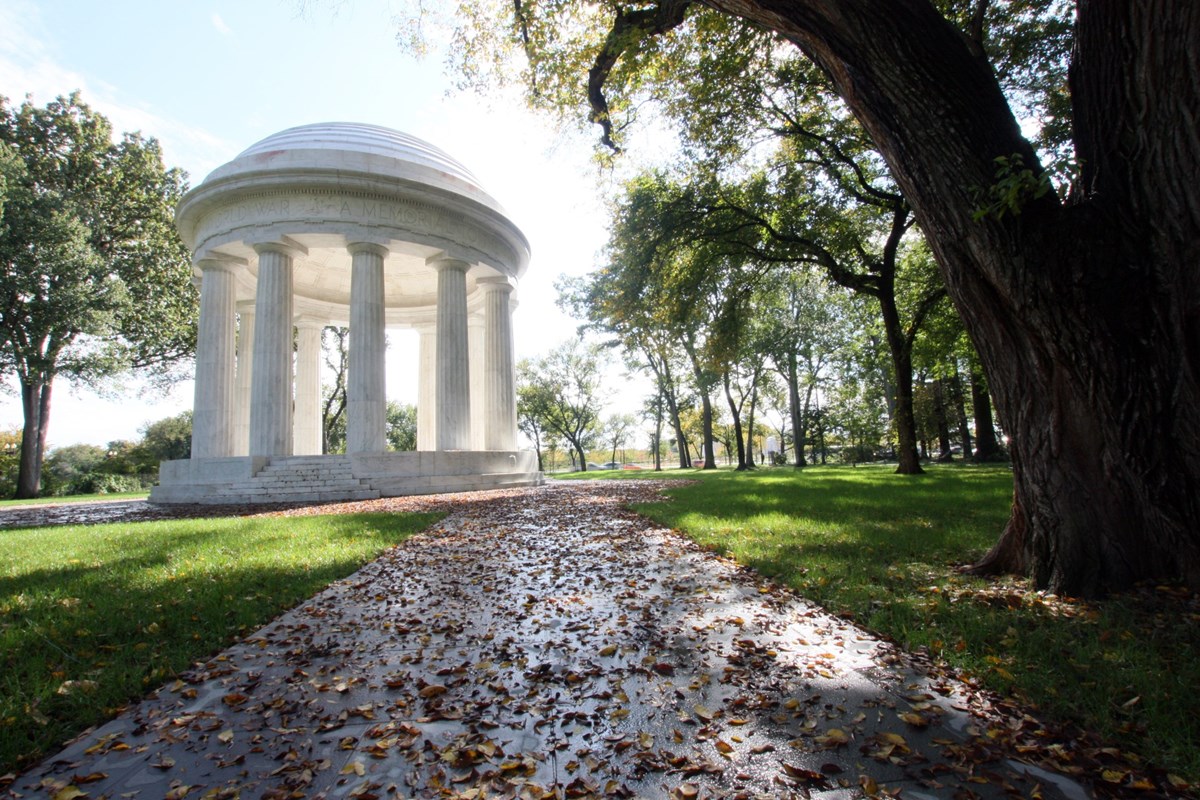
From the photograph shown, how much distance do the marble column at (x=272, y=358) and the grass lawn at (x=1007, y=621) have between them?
50.0 ft

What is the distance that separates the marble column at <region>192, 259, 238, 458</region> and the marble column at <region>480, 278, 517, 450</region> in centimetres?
869

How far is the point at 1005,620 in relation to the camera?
3830 millimetres

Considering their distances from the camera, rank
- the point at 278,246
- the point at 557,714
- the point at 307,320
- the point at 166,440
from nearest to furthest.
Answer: the point at 557,714 → the point at 278,246 → the point at 307,320 → the point at 166,440

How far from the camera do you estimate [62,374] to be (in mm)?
25656

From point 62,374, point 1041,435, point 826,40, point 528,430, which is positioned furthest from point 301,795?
point 528,430

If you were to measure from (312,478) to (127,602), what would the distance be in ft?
42.0

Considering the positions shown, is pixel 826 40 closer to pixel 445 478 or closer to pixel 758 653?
pixel 758 653

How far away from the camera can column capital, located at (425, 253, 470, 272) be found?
20297 millimetres

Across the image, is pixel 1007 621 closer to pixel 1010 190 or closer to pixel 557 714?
pixel 1010 190

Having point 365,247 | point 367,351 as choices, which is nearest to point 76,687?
point 367,351

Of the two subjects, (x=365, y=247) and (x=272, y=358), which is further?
(x=365, y=247)

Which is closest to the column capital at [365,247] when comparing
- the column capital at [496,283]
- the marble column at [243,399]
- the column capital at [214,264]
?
the column capital at [214,264]

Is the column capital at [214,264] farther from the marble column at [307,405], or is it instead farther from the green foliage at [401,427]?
the green foliage at [401,427]

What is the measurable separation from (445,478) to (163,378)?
23.8m
